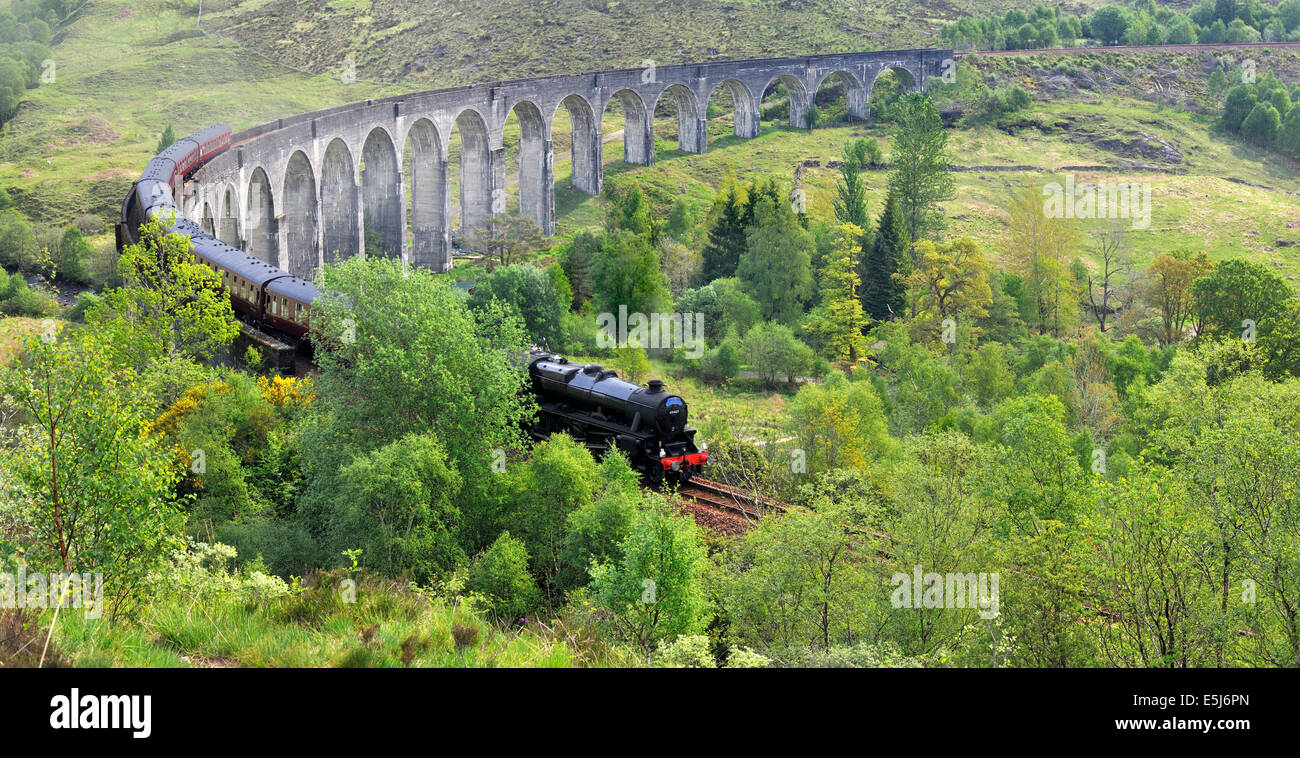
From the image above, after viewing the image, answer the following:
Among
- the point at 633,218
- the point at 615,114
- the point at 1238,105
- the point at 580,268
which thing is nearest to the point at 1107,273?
the point at 633,218

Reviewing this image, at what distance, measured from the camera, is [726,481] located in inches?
1358

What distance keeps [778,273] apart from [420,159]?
2865 centimetres

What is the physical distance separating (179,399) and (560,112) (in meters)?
94.6

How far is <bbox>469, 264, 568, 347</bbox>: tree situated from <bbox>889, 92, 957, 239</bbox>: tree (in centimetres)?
3212

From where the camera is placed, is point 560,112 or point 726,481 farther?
point 560,112

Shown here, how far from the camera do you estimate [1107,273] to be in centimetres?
7469

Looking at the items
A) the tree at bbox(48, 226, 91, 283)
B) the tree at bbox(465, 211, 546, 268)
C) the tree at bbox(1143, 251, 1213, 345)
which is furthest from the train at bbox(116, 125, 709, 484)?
the tree at bbox(1143, 251, 1213, 345)

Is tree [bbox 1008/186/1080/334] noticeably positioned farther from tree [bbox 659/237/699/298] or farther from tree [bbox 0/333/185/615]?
tree [bbox 0/333/185/615]

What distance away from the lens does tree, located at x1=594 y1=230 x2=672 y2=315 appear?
66.6 metres

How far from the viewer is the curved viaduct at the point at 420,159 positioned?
60.7 m

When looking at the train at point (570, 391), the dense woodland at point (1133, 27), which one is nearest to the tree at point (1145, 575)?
the train at point (570, 391)
